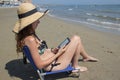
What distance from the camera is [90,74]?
16.4 ft

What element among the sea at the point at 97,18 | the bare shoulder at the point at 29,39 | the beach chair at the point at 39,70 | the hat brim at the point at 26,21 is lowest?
the sea at the point at 97,18

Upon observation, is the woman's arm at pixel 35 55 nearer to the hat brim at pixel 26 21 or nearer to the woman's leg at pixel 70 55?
the hat brim at pixel 26 21

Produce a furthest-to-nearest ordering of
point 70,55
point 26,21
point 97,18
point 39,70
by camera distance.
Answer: point 97,18 → point 70,55 → point 39,70 → point 26,21

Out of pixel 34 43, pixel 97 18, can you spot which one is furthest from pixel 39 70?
pixel 97 18

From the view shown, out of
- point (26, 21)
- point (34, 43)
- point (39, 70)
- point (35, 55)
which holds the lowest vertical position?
point (39, 70)

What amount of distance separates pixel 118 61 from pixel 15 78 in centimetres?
233

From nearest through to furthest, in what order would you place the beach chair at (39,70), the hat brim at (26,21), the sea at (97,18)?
the hat brim at (26,21), the beach chair at (39,70), the sea at (97,18)

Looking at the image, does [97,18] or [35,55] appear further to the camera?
→ [97,18]

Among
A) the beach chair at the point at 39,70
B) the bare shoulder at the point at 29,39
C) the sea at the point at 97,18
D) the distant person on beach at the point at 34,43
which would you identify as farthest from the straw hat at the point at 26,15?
the sea at the point at 97,18

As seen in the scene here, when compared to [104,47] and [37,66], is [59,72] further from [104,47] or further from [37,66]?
[104,47]

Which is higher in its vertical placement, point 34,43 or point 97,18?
point 34,43

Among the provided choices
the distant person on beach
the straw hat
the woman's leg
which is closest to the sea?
the woman's leg

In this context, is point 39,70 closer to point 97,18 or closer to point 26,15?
point 26,15

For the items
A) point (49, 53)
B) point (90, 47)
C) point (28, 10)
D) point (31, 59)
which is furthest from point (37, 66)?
point (90, 47)
